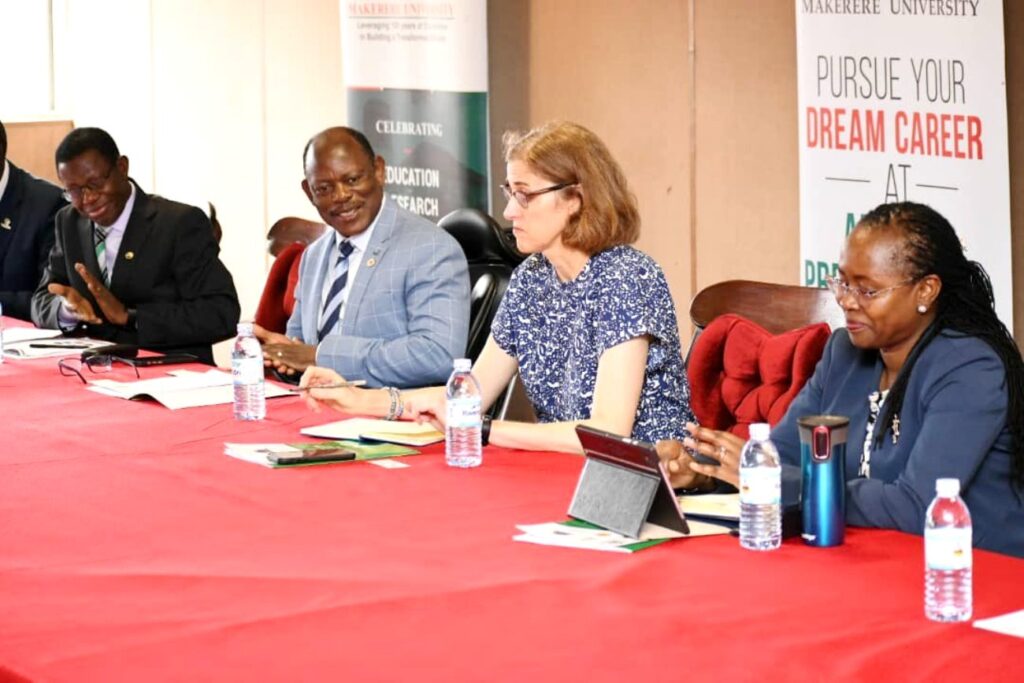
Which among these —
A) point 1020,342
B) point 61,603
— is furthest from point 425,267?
point 61,603

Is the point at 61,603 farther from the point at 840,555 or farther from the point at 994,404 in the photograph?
the point at 994,404

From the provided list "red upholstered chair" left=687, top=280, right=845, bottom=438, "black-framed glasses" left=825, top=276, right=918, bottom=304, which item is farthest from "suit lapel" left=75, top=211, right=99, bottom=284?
"black-framed glasses" left=825, top=276, right=918, bottom=304

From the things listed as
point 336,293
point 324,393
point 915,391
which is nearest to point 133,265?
point 336,293

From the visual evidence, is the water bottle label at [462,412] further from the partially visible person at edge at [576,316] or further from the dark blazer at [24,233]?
the dark blazer at [24,233]

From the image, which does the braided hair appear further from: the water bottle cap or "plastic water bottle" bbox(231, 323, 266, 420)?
"plastic water bottle" bbox(231, 323, 266, 420)

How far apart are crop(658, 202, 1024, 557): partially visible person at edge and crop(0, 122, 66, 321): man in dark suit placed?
11.9ft

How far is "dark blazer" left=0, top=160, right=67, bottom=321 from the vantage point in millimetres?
5812

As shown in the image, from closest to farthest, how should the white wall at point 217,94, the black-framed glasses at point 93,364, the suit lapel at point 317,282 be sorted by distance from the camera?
the black-framed glasses at point 93,364, the suit lapel at point 317,282, the white wall at point 217,94

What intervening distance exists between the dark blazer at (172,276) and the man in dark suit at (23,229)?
72cm

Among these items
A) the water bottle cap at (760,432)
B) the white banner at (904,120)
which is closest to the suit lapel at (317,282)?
the white banner at (904,120)

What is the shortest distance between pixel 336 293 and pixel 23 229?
1.91 m

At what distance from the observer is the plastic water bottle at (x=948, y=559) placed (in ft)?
6.84

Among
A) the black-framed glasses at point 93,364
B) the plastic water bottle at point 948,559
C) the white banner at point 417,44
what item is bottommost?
the plastic water bottle at point 948,559

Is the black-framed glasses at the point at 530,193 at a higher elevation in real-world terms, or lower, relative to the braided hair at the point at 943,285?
higher
